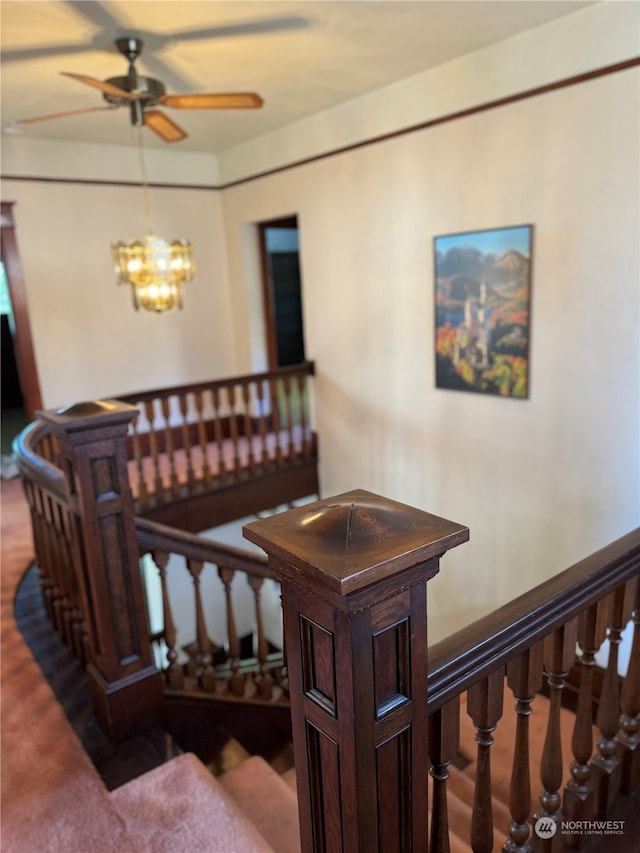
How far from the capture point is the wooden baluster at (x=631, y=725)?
151 cm

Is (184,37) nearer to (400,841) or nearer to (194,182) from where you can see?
(194,182)

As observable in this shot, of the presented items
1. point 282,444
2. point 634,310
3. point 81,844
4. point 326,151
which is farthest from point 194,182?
point 81,844

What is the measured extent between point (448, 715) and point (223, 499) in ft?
12.3

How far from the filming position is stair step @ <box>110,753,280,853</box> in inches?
64.7

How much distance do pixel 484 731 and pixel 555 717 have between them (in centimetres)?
27

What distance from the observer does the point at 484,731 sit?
113cm

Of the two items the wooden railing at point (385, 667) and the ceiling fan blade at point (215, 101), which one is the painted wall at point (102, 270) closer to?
the ceiling fan blade at point (215, 101)

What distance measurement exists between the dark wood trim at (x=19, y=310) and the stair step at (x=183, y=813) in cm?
352

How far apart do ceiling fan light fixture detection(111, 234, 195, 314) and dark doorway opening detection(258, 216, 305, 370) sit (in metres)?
2.32

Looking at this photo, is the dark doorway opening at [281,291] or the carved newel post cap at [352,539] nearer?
the carved newel post cap at [352,539]

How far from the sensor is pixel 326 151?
454 centimetres

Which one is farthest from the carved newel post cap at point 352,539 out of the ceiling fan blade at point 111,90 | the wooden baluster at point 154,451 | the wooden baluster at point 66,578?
the wooden baluster at point 154,451

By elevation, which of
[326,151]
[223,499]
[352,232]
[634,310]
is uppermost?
[326,151]

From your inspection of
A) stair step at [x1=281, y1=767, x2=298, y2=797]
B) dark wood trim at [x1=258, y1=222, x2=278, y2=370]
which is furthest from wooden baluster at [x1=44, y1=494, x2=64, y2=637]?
dark wood trim at [x1=258, y1=222, x2=278, y2=370]
